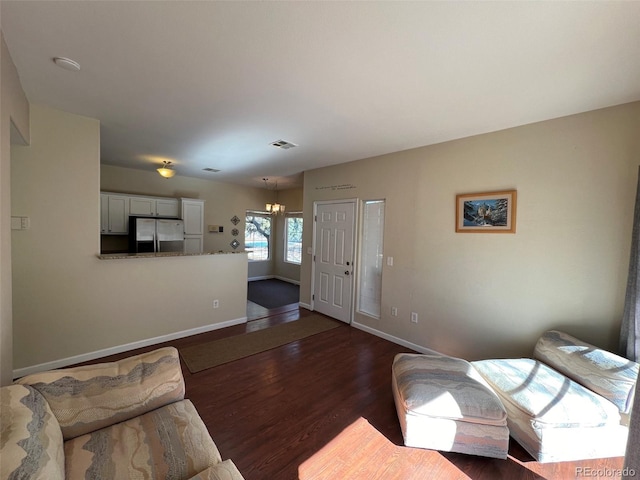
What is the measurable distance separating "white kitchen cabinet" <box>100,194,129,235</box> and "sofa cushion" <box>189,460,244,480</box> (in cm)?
482

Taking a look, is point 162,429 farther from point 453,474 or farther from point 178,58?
point 178,58

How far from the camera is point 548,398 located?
1.75m

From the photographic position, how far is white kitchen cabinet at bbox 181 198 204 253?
17.9 feet

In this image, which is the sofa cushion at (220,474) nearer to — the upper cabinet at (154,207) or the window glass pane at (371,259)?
the window glass pane at (371,259)

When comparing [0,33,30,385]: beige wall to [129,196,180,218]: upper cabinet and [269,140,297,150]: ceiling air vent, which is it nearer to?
[269,140,297,150]: ceiling air vent

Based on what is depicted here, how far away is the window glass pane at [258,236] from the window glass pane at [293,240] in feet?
2.02

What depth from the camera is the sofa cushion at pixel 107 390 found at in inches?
50.6

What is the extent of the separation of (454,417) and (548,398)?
66 centimetres

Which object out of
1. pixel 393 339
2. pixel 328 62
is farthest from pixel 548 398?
pixel 328 62

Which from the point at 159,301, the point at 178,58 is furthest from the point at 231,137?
the point at 159,301

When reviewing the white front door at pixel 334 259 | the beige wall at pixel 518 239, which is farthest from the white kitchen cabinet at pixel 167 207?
the beige wall at pixel 518 239

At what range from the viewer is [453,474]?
64.0 inches

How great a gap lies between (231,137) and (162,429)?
2.88m

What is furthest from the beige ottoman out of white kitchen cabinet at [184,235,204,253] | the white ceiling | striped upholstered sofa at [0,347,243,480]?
white kitchen cabinet at [184,235,204,253]
